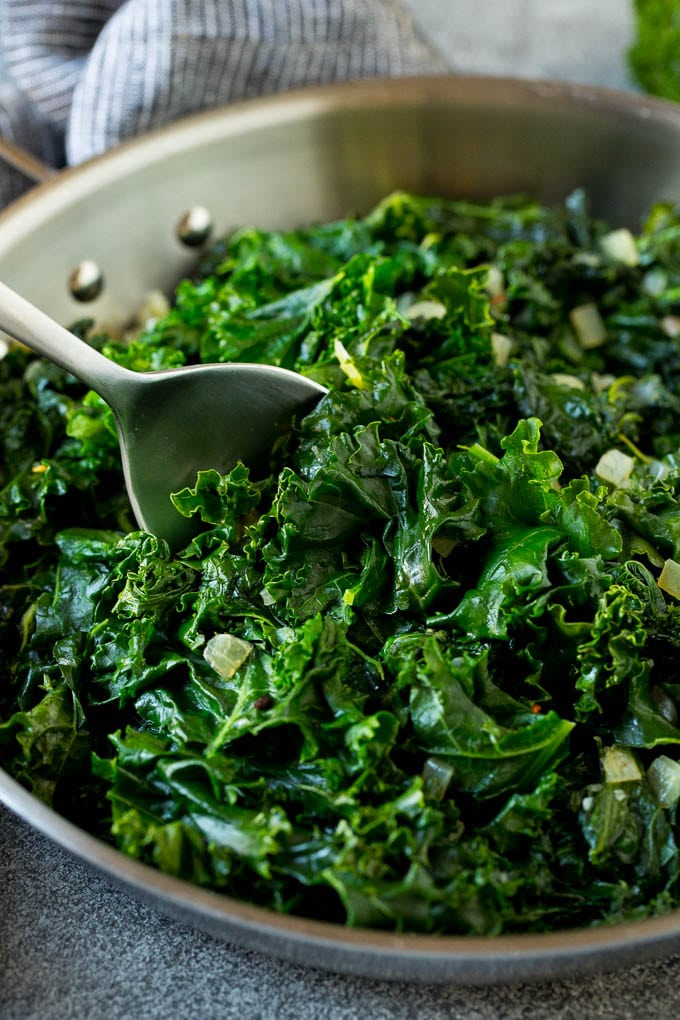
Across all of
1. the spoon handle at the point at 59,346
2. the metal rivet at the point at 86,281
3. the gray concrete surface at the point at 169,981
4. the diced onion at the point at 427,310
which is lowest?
the gray concrete surface at the point at 169,981

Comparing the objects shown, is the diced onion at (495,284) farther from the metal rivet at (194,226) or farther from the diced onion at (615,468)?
the metal rivet at (194,226)

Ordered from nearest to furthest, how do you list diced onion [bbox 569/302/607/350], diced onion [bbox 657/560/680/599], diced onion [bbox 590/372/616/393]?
1. diced onion [bbox 657/560/680/599]
2. diced onion [bbox 590/372/616/393]
3. diced onion [bbox 569/302/607/350]

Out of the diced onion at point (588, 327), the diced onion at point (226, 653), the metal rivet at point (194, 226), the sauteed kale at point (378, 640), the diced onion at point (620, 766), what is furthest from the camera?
the metal rivet at point (194, 226)

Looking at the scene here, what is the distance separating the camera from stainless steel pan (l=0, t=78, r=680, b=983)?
423 cm

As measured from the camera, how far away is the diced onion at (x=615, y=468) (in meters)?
3.36

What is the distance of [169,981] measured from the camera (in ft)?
9.07

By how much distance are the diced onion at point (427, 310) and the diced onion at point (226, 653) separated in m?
1.53

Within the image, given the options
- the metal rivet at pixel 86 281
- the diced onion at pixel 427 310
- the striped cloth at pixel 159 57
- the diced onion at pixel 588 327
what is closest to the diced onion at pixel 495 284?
the diced onion at pixel 588 327

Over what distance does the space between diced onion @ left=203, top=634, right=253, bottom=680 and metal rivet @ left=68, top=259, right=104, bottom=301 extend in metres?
2.09

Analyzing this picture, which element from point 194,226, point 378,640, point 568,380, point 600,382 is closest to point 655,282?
point 600,382

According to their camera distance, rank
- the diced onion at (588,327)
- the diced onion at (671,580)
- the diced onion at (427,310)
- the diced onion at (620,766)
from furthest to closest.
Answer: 1. the diced onion at (588,327)
2. the diced onion at (427,310)
3. the diced onion at (671,580)
4. the diced onion at (620,766)

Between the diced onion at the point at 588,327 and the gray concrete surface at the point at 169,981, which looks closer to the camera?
the gray concrete surface at the point at 169,981

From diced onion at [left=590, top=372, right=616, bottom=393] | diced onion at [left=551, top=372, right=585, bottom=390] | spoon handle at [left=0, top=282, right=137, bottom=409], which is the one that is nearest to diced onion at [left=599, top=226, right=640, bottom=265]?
diced onion at [left=590, top=372, right=616, bottom=393]

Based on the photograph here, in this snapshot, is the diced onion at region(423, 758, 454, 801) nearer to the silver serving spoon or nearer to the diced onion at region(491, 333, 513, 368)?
the silver serving spoon
